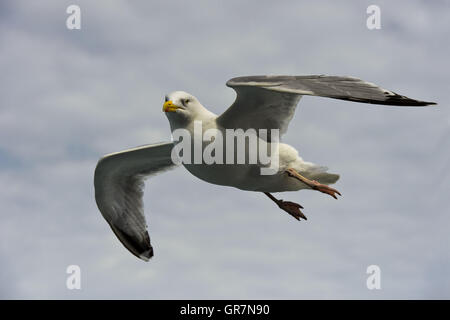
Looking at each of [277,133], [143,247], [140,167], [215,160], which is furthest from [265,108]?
[143,247]

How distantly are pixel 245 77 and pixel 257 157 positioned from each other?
1482 millimetres

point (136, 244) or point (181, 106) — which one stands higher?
point (181, 106)

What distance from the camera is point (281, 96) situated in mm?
9820

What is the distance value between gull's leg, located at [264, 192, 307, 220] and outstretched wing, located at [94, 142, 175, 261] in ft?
7.78

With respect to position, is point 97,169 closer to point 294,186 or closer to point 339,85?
point 294,186

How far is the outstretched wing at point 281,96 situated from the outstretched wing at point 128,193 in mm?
2429

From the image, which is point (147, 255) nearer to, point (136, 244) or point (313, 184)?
point (136, 244)

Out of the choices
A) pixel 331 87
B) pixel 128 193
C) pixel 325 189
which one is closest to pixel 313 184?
pixel 325 189

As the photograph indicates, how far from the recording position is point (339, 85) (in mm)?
8508

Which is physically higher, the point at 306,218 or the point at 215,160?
the point at 215,160

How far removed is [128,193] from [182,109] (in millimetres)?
3735

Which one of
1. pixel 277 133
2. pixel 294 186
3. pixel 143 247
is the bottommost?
pixel 143 247

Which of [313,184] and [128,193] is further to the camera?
[128,193]

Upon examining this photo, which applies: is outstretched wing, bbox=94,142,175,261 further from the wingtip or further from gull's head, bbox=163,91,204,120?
gull's head, bbox=163,91,204,120
